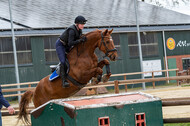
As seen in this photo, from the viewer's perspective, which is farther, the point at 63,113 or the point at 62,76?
the point at 62,76

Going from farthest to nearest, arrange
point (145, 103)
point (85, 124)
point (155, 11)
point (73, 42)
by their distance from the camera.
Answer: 1. point (155, 11)
2. point (73, 42)
3. point (145, 103)
4. point (85, 124)

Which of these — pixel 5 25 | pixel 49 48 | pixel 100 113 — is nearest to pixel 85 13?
pixel 49 48

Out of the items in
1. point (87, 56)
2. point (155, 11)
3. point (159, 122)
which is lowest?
point (159, 122)

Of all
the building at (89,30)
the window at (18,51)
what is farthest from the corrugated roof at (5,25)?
the window at (18,51)

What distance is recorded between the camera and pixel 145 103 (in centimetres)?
486

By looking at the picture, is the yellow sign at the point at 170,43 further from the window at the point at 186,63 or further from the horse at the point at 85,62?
the horse at the point at 85,62

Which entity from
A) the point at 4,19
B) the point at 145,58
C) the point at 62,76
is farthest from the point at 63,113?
the point at 145,58

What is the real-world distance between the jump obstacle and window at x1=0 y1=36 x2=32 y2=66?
16.1 m

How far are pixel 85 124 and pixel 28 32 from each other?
17234 mm

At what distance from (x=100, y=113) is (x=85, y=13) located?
73.8 feet

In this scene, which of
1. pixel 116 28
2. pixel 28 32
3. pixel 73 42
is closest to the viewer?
pixel 73 42

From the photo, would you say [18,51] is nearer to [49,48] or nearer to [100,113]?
[49,48]

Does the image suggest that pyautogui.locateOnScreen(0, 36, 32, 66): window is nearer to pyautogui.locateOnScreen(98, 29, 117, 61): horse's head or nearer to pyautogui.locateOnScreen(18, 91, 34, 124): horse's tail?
pyautogui.locateOnScreen(18, 91, 34, 124): horse's tail

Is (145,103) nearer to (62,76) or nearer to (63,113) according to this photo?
(63,113)
